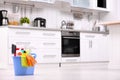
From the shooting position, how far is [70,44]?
601 cm

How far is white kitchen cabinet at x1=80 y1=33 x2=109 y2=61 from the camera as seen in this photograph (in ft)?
20.1

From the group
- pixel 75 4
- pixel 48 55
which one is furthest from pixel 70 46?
pixel 75 4

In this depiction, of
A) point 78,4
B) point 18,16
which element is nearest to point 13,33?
point 18,16

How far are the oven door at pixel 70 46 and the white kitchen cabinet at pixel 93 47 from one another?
10 cm

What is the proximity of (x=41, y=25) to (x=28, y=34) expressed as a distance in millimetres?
608

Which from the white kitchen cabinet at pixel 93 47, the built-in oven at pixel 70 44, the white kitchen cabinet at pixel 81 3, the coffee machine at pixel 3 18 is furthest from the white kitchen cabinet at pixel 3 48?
the white kitchen cabinet at pixel 81 3

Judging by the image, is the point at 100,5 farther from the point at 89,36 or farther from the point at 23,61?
the point at 23,61

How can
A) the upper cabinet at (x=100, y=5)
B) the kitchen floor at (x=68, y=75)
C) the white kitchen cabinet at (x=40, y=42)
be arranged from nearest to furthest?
the kitchen floor at (x=68, y=75)
the white kitchen cabinet at (x=40, y=42)
the upper cabinet at (x=100, y=5)

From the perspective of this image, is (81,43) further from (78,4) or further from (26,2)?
(26,2)

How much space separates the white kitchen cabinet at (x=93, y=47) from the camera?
20.1 feet

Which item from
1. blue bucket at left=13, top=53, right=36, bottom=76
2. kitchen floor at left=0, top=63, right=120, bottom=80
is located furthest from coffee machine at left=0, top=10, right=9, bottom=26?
blue bucket at left=13, top=53, right=36, bottom=76

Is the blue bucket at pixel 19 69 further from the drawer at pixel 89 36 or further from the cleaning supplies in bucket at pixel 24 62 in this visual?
the drawer at pixel 89 36

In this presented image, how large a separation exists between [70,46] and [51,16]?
879mm

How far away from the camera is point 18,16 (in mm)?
5699
